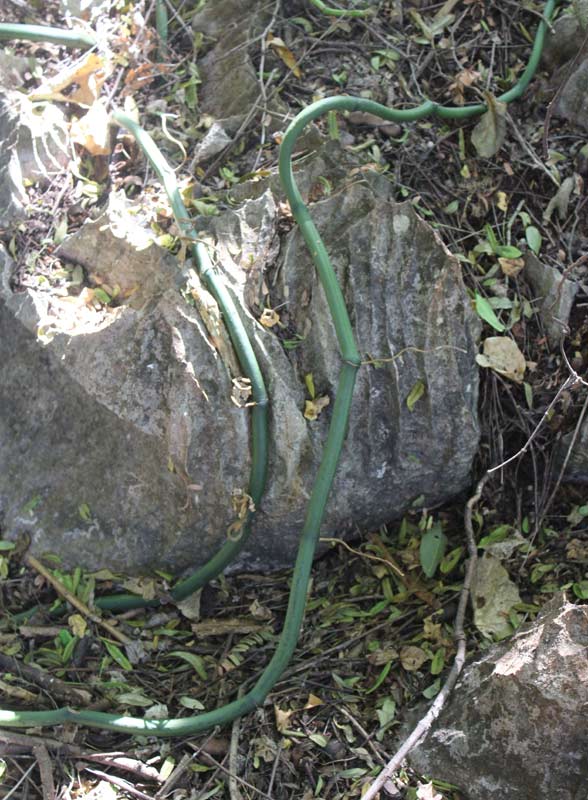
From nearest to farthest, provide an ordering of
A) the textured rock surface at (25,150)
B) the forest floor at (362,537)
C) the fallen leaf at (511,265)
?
the forest floor at (362,537), the fallen leaf at (511,265), the textured rock surface at (25,150)

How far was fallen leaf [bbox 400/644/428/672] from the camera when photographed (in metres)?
2.08

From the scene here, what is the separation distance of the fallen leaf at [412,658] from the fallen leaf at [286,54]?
5.90 ft

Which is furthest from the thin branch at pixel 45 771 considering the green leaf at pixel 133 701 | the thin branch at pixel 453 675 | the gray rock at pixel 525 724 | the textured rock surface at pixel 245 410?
the gray rock at pixel 525 724

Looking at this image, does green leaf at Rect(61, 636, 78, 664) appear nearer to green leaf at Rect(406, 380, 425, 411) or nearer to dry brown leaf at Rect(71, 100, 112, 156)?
green leaf at Rect(406, 380, 425, 411)

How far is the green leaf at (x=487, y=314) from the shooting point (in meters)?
2.34

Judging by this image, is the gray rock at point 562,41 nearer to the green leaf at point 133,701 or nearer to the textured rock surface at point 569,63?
the textured rock surface at point 569,63

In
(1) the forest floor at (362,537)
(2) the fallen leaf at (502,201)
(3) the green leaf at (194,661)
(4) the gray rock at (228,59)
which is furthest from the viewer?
(4) the gray rock at (228,59)

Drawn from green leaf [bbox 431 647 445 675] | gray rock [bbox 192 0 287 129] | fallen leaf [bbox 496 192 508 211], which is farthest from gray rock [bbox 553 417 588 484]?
gray rock [bbox 192 0 287 129]

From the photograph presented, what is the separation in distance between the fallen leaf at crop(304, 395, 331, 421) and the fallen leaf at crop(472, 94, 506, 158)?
0.99 m

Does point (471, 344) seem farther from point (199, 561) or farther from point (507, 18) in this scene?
point (507, 18)

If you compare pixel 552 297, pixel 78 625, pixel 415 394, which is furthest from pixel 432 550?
pixel 78 625

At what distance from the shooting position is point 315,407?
7.22ft

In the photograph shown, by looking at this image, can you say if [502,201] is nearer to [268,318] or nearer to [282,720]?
[268,318]

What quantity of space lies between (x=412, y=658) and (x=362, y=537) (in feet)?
1.16
